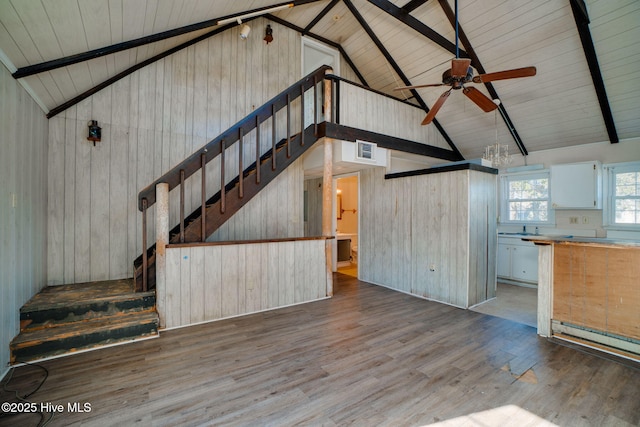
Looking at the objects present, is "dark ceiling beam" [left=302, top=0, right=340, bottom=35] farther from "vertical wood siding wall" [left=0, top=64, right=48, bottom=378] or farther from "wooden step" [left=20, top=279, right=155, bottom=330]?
"wooden step" [left=20, top=279, right=155, bottom=330]

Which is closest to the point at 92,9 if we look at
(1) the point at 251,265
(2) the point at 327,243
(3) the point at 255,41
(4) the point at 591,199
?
(1) the point at 251,265

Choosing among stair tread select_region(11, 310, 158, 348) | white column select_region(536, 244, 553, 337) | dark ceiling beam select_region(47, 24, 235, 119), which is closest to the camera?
stair tread select_region(11, 310, 158, 348)

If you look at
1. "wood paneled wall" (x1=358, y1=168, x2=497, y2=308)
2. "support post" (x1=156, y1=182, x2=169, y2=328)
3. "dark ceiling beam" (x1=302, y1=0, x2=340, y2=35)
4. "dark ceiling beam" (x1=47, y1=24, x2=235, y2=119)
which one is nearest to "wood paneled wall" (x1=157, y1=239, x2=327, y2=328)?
"support post" (x1=156, y1=182, x2=169, y2=328)

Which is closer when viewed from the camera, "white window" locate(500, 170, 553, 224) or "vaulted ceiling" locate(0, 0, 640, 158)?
"vaulted ceiling" locate(0, 0, 640, 158)

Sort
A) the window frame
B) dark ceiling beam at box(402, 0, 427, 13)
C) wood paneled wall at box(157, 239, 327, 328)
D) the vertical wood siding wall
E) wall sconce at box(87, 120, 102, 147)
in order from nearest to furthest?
1. the vertical wood siding wall
2. wood paneled wall at box(157, 239, 327, 328)
3. wall sconce at box(87, 120, 102, 147)
4. dark ceiling beam at box(402, 0, 427, 13)
5. the window frame

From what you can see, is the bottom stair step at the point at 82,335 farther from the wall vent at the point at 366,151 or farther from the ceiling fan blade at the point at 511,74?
the ceiling fan blade at the point at 511,74

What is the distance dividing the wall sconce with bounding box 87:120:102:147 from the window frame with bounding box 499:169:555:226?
7632 mm

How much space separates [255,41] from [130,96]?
2423 millimetres

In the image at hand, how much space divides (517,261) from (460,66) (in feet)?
14.4

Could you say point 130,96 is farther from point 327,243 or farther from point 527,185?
point 527,185

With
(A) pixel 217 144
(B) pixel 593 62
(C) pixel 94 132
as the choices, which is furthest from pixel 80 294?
(B) pixel 593 62

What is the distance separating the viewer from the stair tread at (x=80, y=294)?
2.97 metres

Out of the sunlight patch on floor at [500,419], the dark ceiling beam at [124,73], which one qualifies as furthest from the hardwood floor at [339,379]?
the dark ceiling beam at [124,73]

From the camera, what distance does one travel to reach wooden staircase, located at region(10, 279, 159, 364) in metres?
2.71
